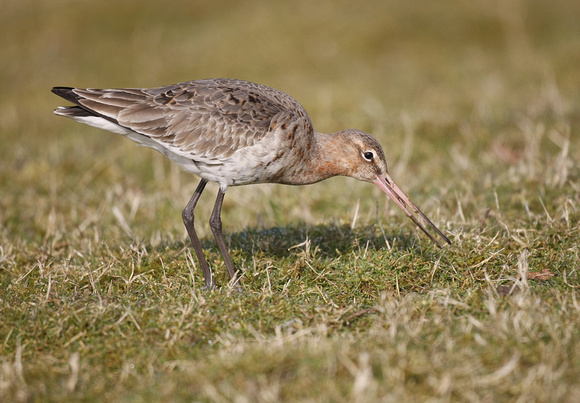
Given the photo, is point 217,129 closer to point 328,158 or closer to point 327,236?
point 328,158

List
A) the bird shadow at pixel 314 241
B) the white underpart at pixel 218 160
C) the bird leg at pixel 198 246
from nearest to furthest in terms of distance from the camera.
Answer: the bird leg at pixel 198 246 → the white underpart at pixel 218 160 → the bird shadow at pixel 314 241

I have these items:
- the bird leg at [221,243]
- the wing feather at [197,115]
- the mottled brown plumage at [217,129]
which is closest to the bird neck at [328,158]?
the mottled brown plumage at [217,129]

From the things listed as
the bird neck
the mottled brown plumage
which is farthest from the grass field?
the mottled brown plumage

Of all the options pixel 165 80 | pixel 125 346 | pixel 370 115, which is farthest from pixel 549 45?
pixel 125 346

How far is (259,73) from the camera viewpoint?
14.0 metres

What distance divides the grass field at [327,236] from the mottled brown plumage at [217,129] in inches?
25.5

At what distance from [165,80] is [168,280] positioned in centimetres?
952

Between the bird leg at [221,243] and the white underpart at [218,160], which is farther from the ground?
the white underpart at [218,160]

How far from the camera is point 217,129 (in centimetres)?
570

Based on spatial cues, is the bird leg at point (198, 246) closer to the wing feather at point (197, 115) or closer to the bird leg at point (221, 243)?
the bird leg at point (221, 243)

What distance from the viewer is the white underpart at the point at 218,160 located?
5625 millimetres

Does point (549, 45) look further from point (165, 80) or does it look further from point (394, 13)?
point (165, 80)

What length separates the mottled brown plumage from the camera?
566 centimetres

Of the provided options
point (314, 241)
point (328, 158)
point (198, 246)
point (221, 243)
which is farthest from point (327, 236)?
point (198, 246)
